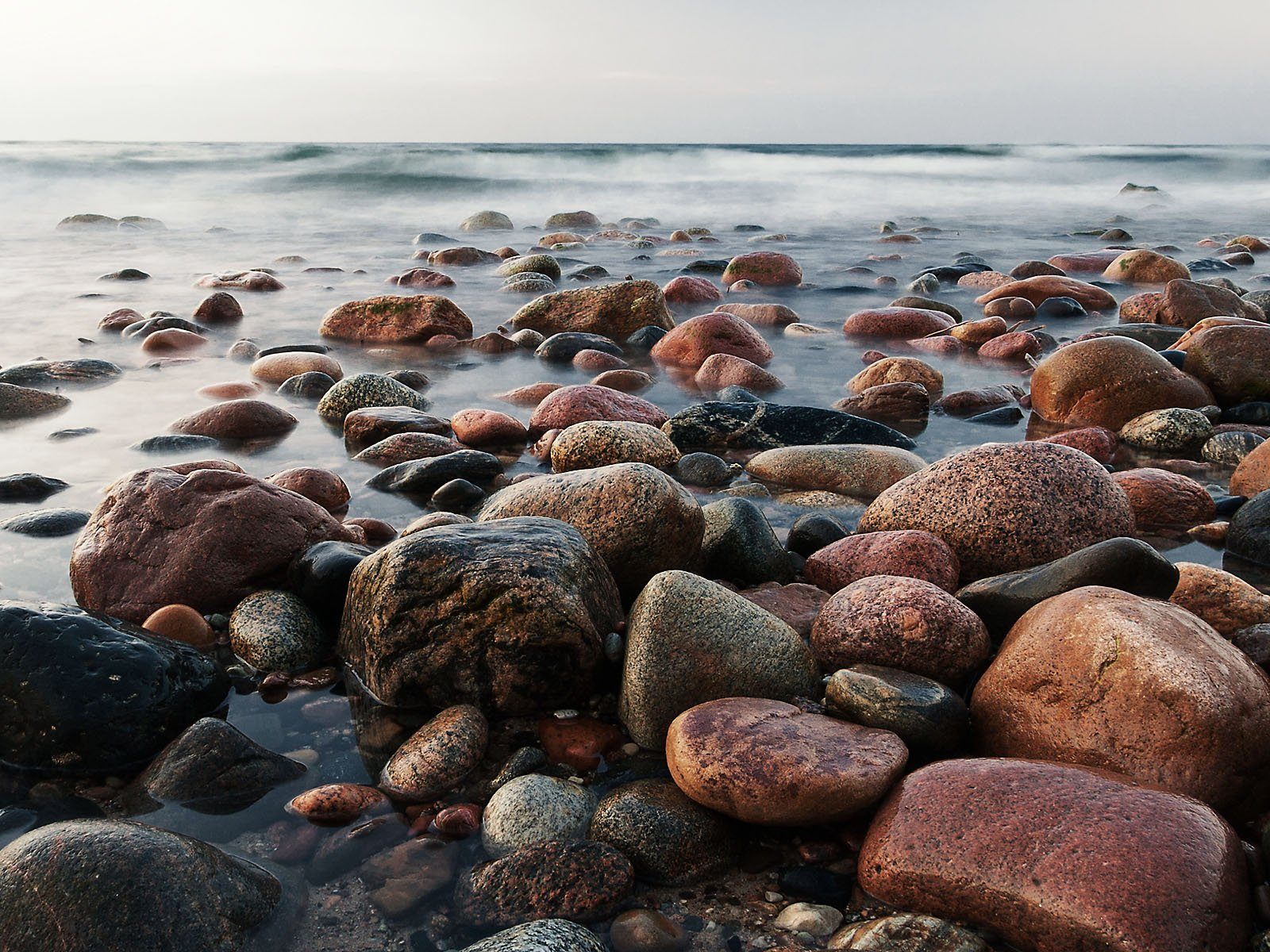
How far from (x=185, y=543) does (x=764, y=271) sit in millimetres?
10107

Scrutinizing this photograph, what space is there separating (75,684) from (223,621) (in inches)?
29.8

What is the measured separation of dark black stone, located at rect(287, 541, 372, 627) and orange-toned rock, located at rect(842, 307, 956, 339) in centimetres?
659

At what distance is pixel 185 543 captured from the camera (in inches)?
135

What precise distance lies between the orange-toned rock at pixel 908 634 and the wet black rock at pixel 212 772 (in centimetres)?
162

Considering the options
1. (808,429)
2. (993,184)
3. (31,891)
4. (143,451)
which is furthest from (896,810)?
(993,184)

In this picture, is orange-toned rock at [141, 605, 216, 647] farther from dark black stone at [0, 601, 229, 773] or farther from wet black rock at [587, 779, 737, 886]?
wet black rock at [587, 779, 737, 886]

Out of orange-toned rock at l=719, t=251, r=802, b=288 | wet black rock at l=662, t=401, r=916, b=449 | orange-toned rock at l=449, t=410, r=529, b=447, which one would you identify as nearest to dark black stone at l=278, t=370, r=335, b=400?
orange-toned rock at l=449, t=410, r=529, b=447

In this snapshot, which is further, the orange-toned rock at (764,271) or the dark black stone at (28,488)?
the orange-toned rock at (764,271)

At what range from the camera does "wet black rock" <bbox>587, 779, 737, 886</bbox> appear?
7.29ft

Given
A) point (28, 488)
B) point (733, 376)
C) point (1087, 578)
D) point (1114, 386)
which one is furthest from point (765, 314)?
point (1087, 578)

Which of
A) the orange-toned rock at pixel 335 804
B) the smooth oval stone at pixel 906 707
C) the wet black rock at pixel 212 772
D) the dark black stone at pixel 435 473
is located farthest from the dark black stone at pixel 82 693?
the dark black stone at pixel 435 473

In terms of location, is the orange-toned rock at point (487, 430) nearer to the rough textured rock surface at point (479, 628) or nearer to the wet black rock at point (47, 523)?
Answer: the wet black rock at point (47, 523)

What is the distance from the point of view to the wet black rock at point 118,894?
183 cm

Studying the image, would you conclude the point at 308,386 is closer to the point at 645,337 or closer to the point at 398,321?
the point at 398,321
